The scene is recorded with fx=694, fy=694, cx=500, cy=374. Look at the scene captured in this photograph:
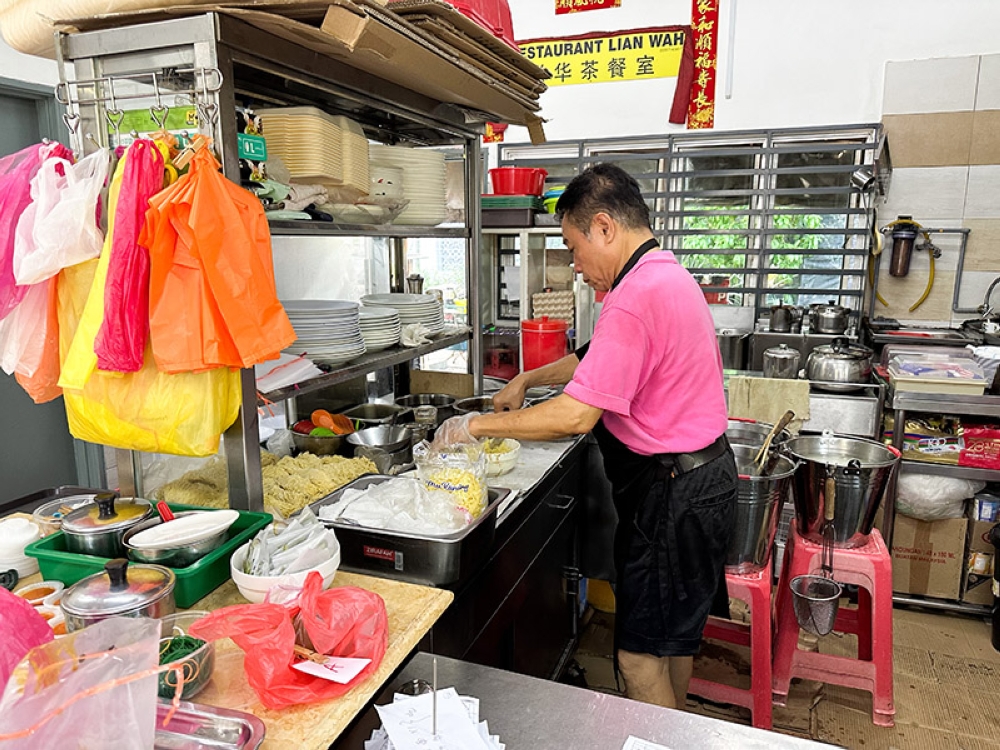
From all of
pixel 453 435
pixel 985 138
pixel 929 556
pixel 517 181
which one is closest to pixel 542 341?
pixel 517 181

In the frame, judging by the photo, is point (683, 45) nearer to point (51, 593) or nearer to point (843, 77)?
point (843, 77)

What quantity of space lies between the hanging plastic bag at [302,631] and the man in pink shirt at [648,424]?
920 mm

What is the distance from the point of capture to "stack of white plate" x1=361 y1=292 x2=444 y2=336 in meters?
2.63

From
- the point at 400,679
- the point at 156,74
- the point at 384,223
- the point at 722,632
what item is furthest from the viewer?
the point at 722,632

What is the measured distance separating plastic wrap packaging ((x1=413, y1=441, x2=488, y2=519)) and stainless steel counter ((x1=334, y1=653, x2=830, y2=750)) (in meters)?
0.52

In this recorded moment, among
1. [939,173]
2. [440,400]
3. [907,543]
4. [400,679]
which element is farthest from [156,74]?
[939,173]

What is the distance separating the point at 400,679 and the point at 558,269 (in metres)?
3.28

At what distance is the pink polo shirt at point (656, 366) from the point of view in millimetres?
1917

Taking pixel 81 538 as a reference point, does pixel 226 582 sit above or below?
below

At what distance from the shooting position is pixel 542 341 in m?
3.56

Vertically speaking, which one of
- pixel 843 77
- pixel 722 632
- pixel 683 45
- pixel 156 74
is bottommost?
pixel 722 632

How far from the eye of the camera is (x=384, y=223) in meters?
2.39

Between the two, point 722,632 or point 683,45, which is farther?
point 683,45

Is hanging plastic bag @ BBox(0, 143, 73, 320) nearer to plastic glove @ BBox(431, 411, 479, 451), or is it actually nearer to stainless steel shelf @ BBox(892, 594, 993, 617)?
plastic glove @ BBox(431, 411, 479, 451)
